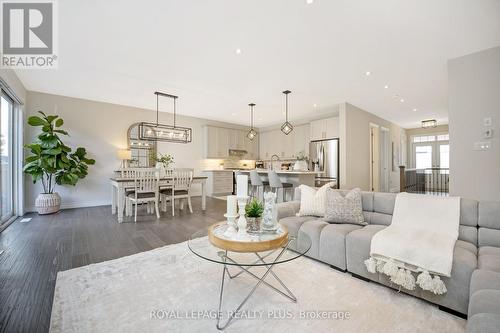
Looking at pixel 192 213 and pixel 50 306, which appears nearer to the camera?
pixel 50 306

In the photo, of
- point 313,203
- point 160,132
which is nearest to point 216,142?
point 160,132

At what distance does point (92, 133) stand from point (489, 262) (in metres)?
7.06

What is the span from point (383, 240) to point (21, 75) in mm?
6242

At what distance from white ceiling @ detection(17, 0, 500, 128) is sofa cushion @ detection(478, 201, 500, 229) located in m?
2.05

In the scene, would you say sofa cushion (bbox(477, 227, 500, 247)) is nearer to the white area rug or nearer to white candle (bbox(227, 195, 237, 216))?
the white area rug

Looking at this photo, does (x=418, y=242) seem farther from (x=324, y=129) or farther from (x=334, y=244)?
(x=324, y=129)

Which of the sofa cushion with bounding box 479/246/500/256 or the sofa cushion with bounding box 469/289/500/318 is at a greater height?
the sofa cushion with bounding box 479/246/500/256

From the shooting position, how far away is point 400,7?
7.31 feet

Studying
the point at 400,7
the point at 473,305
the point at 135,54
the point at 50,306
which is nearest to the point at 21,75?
the point at 135,54

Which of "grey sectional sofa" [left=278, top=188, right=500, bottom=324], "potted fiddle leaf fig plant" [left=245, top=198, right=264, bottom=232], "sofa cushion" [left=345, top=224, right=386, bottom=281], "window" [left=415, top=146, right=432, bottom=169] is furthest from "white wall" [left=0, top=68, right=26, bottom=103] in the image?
"window" [left=415, top=146, right=432, bottom=169]

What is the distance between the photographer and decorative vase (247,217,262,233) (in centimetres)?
181

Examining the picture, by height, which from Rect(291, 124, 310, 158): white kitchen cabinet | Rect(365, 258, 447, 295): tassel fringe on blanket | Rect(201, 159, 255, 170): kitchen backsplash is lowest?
Rect(365, 258, 447, 295): tassel fringe on blanket

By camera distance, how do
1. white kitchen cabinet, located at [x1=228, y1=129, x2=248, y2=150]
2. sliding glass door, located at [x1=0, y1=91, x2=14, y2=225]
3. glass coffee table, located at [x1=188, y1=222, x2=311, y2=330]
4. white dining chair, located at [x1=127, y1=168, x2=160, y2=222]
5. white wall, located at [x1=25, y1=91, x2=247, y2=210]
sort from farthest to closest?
1. white kitchen cabinet, located at [x1=228, y1=129, x2=248, y2=150]
2. white wall, located at [x1=25, y1=91, x2=247, y2=210]
3. white dining chair, located at [x1=127, y1=168, x2=160, y2=222]
4. sliding glass door, located at [x1=0, y1=91, x2=14, y2=225]
5. glass coffee table, located at [x1=188, y1=222, x2=311, y2=330]

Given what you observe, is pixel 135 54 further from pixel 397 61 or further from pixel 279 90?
pixel 397 61
